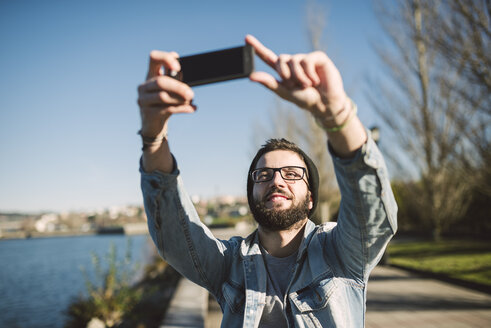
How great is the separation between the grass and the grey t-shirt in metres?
6.80

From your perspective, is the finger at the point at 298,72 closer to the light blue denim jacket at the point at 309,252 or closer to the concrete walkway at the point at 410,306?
the light blue denim jacket at the point at 309,252

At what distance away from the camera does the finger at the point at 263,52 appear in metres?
1.02

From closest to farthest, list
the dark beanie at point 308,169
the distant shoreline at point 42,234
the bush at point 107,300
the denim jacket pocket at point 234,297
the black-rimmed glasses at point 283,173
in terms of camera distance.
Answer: the denim jacket pocket at point 234,297 < the black-rimmed glasses at point 283,173 < the dark beanie at point 308,169 < the bush at point 107,300 < the distant shoreline at point 42,234

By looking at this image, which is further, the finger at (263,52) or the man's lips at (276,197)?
the man's lips at (276,197)

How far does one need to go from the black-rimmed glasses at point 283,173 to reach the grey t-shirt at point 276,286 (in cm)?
36

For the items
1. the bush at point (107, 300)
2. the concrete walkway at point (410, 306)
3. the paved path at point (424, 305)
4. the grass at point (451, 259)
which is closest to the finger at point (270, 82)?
the concrete walkway at point (410, 306)

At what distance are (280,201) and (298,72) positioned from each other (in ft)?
2.25

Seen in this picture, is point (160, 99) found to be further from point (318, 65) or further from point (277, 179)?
point (277, 179)

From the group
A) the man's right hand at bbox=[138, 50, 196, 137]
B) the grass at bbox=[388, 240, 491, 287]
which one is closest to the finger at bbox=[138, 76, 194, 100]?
the man's right hand at bbox=[138, 50, 196, 137]

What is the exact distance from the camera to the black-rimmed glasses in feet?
5.13

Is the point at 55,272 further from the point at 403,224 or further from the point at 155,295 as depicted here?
the point at 403,224

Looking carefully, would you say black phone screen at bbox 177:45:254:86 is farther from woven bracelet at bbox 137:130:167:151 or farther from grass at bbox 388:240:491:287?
grass at bbox 388:240:491:287

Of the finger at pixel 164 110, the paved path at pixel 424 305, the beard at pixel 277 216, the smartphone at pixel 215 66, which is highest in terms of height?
the smartphone at pixel 215 66

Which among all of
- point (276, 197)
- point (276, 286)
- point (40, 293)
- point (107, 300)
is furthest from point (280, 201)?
point (40, 293)
